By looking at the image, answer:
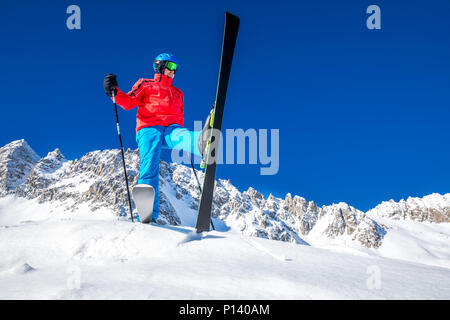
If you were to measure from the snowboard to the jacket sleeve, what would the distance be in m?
1.47

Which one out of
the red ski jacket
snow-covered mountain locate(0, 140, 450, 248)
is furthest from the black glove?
snow-covered mountain locate(0, 140, 450, 248)

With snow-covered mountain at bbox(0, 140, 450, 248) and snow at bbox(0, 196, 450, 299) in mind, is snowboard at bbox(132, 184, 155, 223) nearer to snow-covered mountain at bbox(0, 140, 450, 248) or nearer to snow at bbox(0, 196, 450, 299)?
snow at bbox(0, 196, 450, 299)

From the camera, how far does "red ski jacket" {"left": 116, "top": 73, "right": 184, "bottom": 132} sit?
204 inches

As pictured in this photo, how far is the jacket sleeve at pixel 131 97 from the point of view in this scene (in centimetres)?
498

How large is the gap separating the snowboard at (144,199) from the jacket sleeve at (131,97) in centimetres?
147

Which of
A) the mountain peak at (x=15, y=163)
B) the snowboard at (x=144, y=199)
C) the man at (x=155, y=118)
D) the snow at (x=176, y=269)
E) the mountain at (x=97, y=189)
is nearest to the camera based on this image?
the snow at (x=176, y=269)

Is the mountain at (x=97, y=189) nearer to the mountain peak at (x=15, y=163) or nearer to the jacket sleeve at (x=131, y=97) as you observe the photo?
the mountain peak at (x=15, y=163)

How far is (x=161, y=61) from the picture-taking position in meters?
5.49

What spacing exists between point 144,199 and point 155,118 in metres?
1.47

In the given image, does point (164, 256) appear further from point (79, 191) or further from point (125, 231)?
point (79, 191)

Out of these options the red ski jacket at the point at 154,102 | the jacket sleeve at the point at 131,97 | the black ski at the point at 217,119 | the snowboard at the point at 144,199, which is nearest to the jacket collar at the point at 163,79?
the red ski jacket at the point at 154,102

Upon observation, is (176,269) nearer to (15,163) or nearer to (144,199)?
(144,199)
